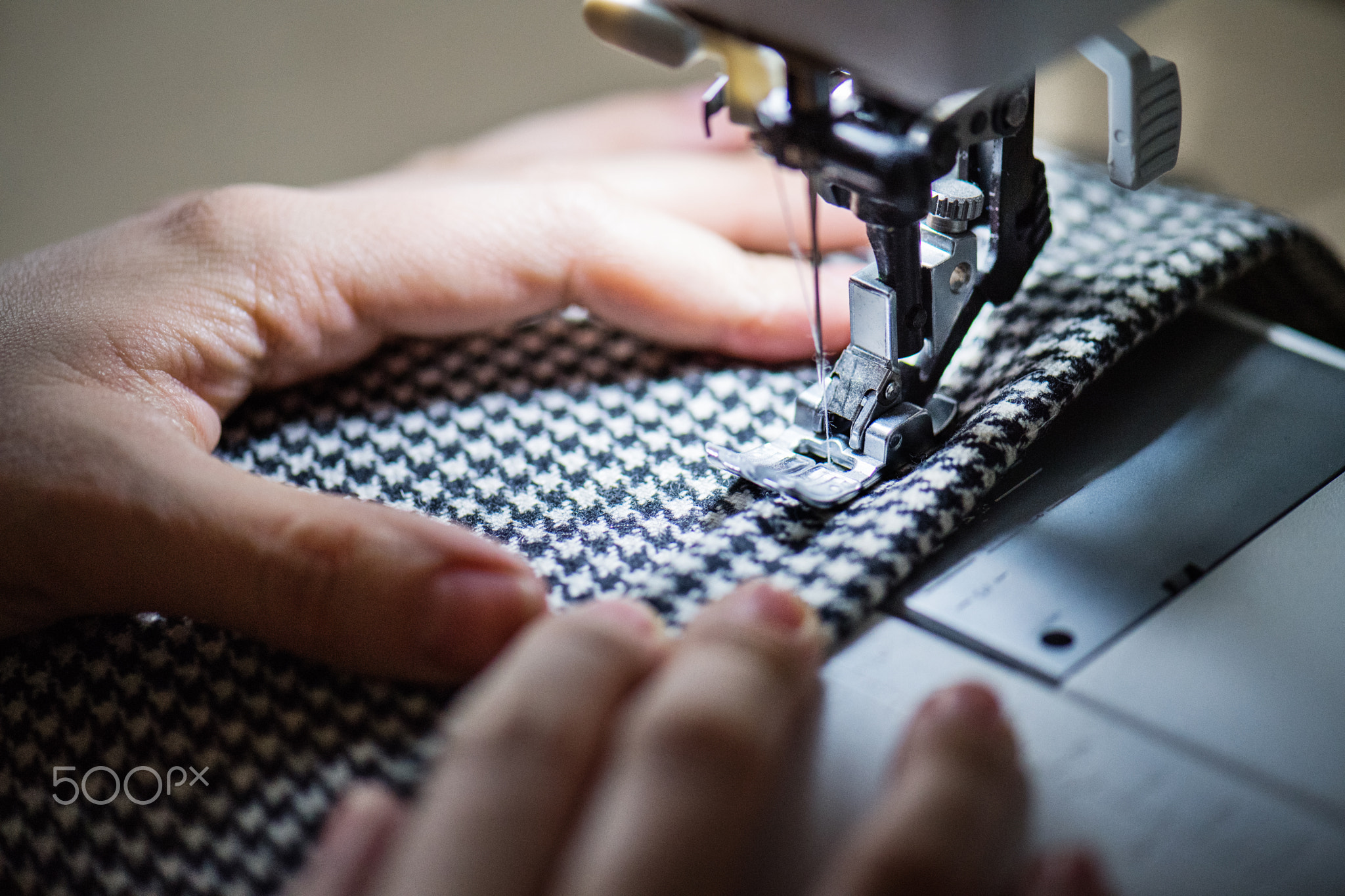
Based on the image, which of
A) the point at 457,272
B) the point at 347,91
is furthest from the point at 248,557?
the point at 347,91

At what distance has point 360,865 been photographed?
447mm

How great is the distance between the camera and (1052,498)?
600 mm

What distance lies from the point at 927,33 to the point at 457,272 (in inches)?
13.4

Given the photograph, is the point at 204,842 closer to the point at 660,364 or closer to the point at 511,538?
the point at 511,538

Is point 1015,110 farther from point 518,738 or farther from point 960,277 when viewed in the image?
point 518,738

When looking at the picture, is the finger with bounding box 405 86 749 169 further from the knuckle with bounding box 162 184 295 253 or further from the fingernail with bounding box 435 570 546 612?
the fingernail with bounding box 435 570 546 612

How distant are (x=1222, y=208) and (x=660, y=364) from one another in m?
0.42

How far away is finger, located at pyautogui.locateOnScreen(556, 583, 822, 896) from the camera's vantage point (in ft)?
1.36

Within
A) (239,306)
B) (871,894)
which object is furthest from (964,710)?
(239,306)

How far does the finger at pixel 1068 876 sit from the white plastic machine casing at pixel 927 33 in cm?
31

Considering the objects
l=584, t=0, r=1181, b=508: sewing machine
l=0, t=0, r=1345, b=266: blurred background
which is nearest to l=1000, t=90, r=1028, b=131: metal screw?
l=584, t=0, r=1181, b=508: sewing machine

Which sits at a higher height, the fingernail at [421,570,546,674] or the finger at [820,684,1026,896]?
the fingernail at [421,570,546,674]

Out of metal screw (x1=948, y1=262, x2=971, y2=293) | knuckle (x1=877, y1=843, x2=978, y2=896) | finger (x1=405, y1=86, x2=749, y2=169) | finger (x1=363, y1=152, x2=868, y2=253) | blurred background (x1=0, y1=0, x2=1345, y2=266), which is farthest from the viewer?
blurred background (x1=0, y1=0, x2=1345, y2=266)

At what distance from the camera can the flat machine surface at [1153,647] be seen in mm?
451
